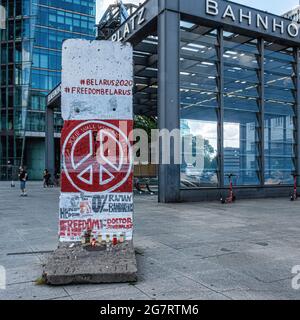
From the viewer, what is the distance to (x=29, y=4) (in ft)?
169

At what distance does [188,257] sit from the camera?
6.00m

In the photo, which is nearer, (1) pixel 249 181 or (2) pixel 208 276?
(2) pixel 208 276

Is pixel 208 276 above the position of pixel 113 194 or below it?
below

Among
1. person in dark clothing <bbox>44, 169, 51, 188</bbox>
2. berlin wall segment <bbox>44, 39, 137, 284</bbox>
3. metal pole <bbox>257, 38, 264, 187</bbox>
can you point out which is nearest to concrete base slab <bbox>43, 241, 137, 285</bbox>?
berlin wall segment <bbox>44, 39, 137, 284</bbox>

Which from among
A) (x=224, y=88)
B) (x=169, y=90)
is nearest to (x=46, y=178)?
(x=169, y=90)

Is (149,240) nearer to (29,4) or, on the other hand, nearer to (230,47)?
(230,47)

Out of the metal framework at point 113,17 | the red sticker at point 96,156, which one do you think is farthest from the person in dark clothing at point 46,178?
the red sticker at point 96,156

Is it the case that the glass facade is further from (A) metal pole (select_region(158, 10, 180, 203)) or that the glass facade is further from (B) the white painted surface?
(B) the white painted surface

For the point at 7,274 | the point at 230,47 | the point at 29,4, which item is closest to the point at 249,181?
the point at 230,47

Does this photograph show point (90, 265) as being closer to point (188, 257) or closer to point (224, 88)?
point (188, 257)

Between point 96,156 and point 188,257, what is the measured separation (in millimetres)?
2284

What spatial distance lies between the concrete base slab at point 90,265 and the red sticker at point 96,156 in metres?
0.93
